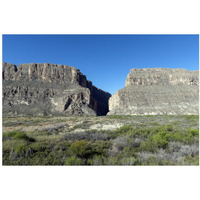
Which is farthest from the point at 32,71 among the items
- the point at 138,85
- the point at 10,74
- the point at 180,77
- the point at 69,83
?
the point at 180,77

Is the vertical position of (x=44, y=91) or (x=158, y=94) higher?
(x=44, y=91)

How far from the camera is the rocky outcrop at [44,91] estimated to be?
47406 mm

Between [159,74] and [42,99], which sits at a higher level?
[159,74]

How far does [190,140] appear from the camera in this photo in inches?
210

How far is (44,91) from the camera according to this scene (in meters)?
56.2

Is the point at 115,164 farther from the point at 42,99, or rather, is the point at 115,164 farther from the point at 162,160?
the point at 42,99

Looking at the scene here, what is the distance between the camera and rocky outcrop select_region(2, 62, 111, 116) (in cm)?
4741

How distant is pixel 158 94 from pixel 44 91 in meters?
59.1

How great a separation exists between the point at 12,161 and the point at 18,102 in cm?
5719

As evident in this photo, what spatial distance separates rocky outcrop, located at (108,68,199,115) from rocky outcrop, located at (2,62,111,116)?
17321 mm

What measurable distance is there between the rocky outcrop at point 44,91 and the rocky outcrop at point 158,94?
1732cm

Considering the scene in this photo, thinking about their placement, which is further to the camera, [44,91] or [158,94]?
[44,91]

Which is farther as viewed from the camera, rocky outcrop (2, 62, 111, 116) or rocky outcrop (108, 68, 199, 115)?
rocky outcrop (108, 68, 199, 115)

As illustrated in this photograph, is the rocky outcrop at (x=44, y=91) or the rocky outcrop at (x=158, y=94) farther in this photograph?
the rocky outcrop at (x=158, y=94)
